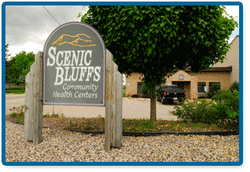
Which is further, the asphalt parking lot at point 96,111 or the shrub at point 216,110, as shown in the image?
the asphalt parking lot at point 96,111

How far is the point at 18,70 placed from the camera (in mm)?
28344

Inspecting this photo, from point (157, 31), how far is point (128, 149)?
87.1 inches

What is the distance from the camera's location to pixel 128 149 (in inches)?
109

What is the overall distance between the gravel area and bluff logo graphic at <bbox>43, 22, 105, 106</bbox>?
0.86 meters

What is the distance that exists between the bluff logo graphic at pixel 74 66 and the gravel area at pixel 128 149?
0.86 m

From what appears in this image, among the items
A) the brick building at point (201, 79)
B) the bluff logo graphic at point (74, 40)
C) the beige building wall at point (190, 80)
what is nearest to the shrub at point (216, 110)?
the bluff logo graphic at point (74, 40)

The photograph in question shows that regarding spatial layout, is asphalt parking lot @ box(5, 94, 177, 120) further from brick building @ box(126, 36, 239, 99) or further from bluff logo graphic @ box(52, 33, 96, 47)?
brick building @ box(126, 36, 239, 99)

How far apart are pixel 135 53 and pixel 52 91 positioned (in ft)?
5.76

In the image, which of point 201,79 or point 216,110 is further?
point 201,79

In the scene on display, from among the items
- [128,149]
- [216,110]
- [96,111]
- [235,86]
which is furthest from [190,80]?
[128,149]

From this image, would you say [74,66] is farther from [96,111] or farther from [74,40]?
[96,111]

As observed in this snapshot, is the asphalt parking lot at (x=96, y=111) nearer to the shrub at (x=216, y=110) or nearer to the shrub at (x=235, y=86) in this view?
the shrub at (x=216, y=110)

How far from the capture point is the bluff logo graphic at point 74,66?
2691 mm

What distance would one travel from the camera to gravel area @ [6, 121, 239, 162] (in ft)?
8.40
